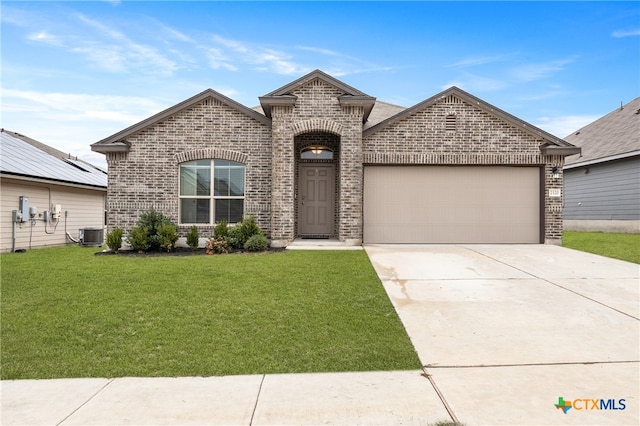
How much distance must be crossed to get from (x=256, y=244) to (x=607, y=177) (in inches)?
694

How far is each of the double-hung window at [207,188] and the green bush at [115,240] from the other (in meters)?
1.78

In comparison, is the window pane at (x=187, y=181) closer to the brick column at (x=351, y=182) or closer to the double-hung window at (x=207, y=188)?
the double-hung window at (x=207, y=188)

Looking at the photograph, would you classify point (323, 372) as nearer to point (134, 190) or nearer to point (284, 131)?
point (284, 131)

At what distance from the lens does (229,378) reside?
3.49 metres

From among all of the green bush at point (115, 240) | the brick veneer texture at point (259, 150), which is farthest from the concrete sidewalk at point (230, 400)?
the brick veneer texture at point (259, 150)

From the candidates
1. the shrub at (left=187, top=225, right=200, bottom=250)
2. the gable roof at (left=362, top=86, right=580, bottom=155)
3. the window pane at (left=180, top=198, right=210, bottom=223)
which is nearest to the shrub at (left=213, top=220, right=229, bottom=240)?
the shrub at (left=187, top=225, right=200, bottom=250)

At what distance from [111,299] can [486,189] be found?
1072cm

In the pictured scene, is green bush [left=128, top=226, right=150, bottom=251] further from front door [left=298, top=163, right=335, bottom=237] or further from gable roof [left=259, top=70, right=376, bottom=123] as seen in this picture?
gable roof [left=259, top=70, right=376, bottom=123]

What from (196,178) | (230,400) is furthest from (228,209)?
(230,400)

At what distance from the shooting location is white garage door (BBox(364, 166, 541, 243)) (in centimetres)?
1167

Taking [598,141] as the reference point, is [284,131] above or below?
below

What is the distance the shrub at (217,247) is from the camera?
1034 cm

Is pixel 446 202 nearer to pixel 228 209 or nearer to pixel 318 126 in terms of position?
pixel 318 126

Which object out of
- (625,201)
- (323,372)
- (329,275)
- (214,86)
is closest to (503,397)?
(323,372)
